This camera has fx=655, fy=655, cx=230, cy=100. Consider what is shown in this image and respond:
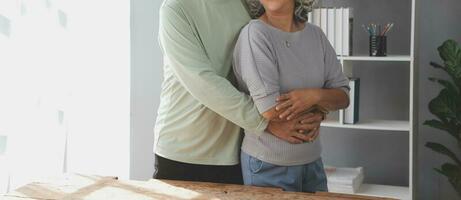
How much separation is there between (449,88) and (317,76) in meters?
1.42

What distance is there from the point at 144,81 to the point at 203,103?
1.93 m

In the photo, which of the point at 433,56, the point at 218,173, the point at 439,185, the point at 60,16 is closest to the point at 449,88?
the point at 433,56

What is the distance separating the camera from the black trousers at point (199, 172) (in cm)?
204

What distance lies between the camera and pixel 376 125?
317 cm

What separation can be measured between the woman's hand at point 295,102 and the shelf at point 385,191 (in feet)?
4.53

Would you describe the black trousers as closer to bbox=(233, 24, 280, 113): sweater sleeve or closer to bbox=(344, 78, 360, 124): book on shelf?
bbox=(233, 24, 280, 113): sweater sleeve

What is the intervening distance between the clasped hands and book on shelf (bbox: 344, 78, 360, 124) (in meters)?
1.22

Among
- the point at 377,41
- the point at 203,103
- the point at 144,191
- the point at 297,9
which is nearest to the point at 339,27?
the point at 377,41

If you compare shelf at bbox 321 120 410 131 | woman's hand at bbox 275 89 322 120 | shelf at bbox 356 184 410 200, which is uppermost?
woman's hand at bbox 275 89 322 120

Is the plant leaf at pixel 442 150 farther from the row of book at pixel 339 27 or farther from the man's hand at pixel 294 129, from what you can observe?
the man's hand at pixel 294 129

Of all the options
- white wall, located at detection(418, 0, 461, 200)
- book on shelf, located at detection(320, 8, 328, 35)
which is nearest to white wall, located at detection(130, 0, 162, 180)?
book on shelf, located at detection(320, 8, 328, 35)

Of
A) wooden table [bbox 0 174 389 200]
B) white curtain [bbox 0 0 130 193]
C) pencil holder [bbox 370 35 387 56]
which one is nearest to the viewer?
wooden table [bbox 0 174 389 200]

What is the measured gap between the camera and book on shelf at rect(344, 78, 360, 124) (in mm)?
3171

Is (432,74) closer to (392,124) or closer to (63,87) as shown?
(392,124)
